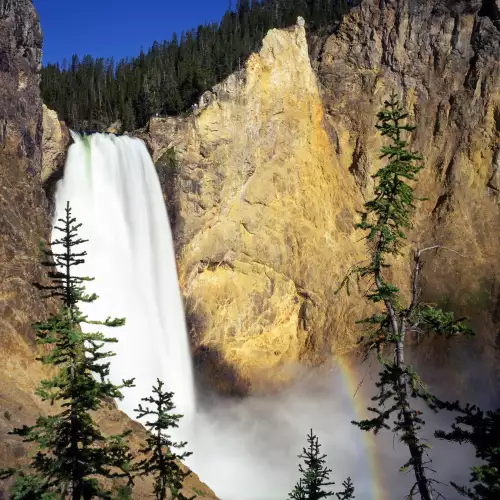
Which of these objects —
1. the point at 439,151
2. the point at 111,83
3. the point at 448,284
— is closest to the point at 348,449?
the point at 448,284

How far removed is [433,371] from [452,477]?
7.97 metres

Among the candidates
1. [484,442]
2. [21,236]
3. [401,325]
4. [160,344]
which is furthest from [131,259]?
[484,442]

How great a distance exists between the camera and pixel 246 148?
33.8m

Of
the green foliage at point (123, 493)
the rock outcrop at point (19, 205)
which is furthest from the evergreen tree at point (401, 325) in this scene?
the rock outcrop at point (19, 205)

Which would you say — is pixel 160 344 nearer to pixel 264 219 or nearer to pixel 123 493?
pixel 264 219

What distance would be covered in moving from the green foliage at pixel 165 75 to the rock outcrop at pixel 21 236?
1358 cm

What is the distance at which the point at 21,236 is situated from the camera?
21109 mm

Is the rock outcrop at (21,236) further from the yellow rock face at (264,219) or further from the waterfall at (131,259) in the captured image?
the yellow rock face at (264,219)

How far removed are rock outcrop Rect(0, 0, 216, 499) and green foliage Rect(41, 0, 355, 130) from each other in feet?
44.5

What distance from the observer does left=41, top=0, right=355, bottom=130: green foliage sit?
39469 mm

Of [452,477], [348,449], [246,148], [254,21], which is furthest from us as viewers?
[254,21]

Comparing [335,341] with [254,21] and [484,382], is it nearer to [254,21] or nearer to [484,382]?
[484,382]

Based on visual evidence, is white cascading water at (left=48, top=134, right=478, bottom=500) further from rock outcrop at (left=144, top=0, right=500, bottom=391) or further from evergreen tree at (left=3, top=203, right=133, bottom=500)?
evergreen tree at (left=3, top=203, right=133, bottom=500)

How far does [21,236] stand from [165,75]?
2680 centimetres
